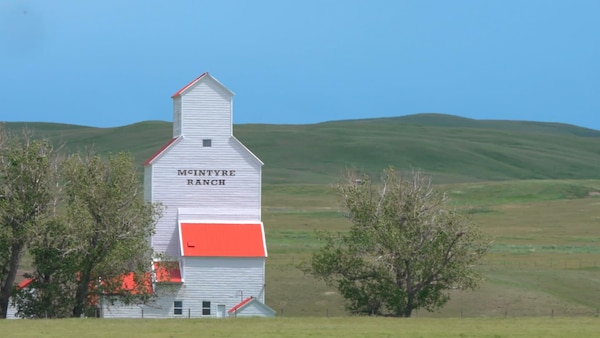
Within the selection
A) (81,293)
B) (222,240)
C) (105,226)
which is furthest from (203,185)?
(81,293)

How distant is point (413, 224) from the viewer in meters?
53.3

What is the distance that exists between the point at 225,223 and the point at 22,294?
469 inches

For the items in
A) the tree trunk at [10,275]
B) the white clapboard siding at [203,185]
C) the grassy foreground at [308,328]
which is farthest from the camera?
the white clapboard siding at [203,185]

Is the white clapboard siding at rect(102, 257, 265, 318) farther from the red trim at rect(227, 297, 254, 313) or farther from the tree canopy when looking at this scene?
the tree canopy

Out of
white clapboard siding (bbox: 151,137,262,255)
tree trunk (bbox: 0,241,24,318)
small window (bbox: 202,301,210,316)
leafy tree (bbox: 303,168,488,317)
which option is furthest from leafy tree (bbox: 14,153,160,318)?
leafy tree (bbox: 303,168,488,317)

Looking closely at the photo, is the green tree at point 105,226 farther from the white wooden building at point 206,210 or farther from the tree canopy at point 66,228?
the white wooden building at point 206,210

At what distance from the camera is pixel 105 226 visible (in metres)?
51.2

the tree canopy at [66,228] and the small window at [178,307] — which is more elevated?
the tree canopy at [66,228]

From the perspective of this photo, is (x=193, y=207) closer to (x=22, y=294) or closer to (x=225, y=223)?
(x=225, y=223)

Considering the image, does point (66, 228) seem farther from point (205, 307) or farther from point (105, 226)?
point (205, 307)

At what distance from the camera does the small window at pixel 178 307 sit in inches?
2287

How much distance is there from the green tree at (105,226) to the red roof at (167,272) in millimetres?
2656

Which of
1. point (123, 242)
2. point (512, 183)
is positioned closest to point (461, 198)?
point (512, 183)

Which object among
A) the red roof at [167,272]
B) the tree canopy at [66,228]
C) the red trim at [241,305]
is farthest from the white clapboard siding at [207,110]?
the red trim at [241,305]
